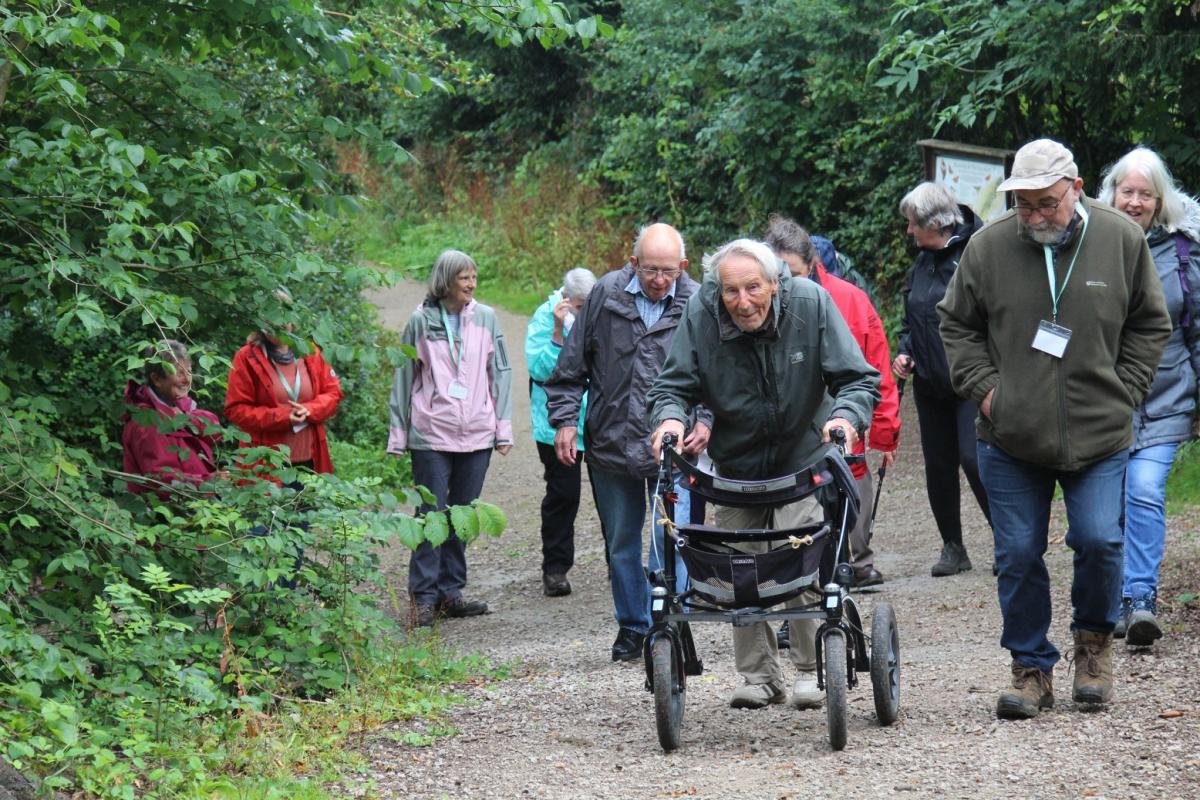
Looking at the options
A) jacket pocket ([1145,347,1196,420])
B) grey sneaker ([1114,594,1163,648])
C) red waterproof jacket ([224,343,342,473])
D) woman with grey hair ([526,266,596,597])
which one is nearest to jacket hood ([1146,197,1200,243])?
jacket pocket ([1145,347,1196,420])

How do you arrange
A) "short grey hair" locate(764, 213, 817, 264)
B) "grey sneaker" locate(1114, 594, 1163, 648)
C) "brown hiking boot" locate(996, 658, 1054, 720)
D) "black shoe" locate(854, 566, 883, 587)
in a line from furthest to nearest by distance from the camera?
"black shoe" locate(854, 566, 883, 587) → "short grey hair" locate(764, 213, 817, 264) → "grey sneaker" locate(1114, 594, 1163, 648) → "brown hiking boot" locate(996, 658, 1054, 720)

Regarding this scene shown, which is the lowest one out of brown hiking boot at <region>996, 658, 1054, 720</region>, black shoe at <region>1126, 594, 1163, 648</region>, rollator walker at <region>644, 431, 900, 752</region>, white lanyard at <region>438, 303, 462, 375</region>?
brown hiking boot at <region>996, 658, 1054, 720</region>

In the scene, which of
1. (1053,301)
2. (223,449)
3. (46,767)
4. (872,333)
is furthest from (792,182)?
(46,767)

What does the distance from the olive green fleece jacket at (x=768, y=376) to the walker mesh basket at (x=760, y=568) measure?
481 millimetres

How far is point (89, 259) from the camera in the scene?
5855mm

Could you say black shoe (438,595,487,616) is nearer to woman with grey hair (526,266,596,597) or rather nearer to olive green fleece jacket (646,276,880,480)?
woman with grey hair (526,266,596,597)

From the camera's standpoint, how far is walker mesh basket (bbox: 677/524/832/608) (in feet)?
17.3

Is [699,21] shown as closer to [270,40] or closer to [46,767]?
[270,40]

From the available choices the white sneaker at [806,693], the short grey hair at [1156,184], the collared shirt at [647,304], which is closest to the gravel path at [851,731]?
the white sneaker at [806,693]

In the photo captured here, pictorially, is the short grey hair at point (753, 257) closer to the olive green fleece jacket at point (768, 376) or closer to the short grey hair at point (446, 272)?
the olive green fleece jacket at point (768, 376)

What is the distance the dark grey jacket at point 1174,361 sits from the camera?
6.36 m

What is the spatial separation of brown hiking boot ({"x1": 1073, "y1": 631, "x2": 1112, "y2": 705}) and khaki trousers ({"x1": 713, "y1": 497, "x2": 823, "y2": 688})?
972 millimetres

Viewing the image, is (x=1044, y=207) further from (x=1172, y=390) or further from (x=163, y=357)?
(x=163, y=357)

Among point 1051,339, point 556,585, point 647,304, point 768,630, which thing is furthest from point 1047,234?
point 556,585
